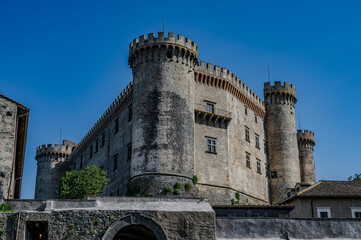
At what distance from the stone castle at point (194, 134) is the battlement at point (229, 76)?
4.5 inches

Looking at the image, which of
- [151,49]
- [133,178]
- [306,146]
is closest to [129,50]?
[151,49]

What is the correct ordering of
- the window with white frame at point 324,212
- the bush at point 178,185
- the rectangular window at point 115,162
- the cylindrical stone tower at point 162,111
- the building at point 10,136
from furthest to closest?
the rectangular window at point 115,162, the cylindrical stone tower at point 162,111, the bush at point 178,185, the window with white frame at point 324,212, the building at point 10,136

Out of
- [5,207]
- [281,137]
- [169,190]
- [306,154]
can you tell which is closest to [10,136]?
[5,207]

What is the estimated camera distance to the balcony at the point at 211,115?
43281 mm

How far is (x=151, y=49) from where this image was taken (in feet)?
135

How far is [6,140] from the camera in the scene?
26.5 m

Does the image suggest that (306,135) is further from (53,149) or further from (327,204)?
(53,149)

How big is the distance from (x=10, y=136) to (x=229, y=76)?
87.6 ft

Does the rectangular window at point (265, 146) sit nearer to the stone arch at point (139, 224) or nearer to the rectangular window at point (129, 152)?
the rectangular window at point (129, 152)

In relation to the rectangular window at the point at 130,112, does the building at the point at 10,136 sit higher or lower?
lower

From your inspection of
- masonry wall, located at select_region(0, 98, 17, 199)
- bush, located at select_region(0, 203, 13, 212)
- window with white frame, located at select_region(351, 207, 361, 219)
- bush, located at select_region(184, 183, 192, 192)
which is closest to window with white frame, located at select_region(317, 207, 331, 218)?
window with white frame, located at select_region(351, 207, 361, 219)

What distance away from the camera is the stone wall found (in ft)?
85.9

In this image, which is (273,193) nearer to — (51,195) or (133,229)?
(133,229)

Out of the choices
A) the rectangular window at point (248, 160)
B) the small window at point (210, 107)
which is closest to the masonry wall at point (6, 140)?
the small window at point (210, 107)
